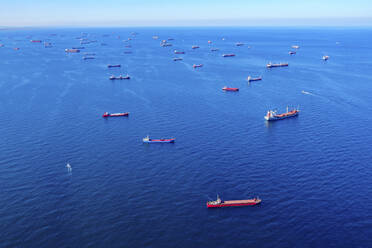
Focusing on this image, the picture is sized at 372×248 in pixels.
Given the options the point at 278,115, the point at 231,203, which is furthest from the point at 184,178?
the point at 278,115

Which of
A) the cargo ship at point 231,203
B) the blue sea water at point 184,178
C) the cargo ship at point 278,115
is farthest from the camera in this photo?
the cargo ship at point 278,115

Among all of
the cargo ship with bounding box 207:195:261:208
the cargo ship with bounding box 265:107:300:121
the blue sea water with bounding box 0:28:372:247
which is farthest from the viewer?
the cargo ship with bounding box 265:107:300:121

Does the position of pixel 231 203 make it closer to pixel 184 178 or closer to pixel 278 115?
pixel 184 178

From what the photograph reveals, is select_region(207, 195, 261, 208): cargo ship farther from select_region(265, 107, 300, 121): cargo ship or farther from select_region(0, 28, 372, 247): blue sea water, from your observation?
select_region(265, 107, 300, 121): cargo ship

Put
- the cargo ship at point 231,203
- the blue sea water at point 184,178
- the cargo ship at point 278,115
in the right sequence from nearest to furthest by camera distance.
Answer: the blue sea water at point 184,178 → the cargo ship at point 231,203 → the cargo ship at point 278,115

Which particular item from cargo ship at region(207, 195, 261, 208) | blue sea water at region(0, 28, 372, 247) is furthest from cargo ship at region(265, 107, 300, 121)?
cargo ship at region(207, 195, 261, 208)

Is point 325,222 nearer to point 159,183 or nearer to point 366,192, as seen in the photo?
point 366,192

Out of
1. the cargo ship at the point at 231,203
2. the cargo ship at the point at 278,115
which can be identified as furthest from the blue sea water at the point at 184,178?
the cargo ship at the point at 278,115

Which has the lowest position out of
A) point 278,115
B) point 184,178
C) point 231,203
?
point 231,203

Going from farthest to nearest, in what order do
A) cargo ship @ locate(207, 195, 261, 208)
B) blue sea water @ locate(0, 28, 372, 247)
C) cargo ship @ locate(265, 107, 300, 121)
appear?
cargo ship @ locate(265, 107, 300, 121) < cargo ship @ locate(207, 195, 261, 208) < blue sea water @ locate(0, 28, 372, 247)

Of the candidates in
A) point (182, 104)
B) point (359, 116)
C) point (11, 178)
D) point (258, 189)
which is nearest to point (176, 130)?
point (182, 104)

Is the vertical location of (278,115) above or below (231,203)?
above

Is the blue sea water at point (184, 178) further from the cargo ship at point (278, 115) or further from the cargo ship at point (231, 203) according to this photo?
the cargo ship at point (278, 115)

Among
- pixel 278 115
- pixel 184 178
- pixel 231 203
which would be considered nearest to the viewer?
pixel 231 203
